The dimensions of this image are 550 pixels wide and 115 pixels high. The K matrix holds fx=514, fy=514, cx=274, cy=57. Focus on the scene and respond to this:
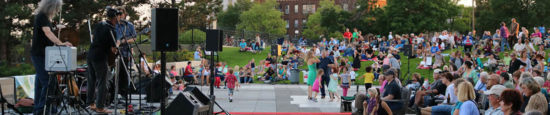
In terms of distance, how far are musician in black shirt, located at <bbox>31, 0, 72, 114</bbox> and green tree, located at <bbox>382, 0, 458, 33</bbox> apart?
49.6 meters

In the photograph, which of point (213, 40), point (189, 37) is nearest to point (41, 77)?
point (213, 40)

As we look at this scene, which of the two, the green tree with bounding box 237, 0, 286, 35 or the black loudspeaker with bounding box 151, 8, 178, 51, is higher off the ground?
the green tree with bounding box 237, 0, 286, 35

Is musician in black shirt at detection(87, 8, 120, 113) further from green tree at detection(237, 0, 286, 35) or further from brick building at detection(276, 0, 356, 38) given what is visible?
brick building at detection(276, 0, 356, 38)

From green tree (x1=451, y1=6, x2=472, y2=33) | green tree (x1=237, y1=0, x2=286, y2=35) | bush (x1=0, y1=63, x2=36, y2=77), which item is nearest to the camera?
bush (x1=0, y1=63, x2=36, y2=77)

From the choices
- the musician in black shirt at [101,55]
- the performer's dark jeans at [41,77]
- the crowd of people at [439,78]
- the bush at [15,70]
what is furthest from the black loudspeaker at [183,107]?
the bush at [15,70]

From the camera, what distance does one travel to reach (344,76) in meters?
15.5

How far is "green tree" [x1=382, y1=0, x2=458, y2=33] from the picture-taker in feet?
179

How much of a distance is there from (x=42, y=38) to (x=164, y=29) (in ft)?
5.62

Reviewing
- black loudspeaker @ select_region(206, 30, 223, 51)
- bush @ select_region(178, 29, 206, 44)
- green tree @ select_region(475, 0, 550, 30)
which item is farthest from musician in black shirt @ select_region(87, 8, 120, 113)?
green tree @ select_region(475, 0, 550, 30)

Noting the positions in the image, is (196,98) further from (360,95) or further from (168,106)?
(360,95)

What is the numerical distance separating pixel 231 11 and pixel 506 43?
Result: 223ft

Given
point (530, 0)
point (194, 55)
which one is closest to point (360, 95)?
point (194, 55)

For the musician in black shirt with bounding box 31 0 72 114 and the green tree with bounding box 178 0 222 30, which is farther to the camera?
the green tree with bounding box 178 0 222 30

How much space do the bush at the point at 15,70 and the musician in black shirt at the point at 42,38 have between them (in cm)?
2211
